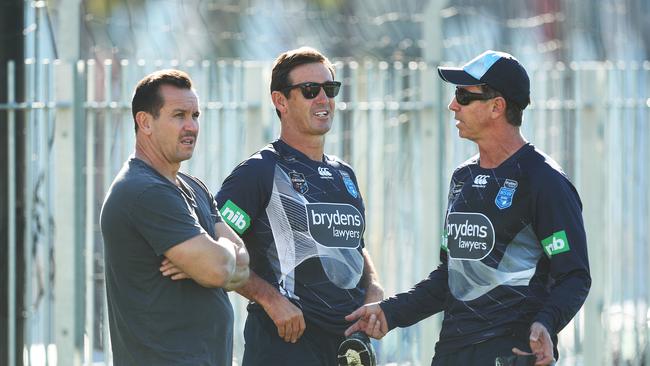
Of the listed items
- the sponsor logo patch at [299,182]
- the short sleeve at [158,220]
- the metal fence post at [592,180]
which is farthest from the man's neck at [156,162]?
the metal fence post at [592,180]

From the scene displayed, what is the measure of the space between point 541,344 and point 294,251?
45.3 inches

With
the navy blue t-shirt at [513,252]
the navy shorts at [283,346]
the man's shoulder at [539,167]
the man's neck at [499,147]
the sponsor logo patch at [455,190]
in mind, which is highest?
the man's neck at [499,147]

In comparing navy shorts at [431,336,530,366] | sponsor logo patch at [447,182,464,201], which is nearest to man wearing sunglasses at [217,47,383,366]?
sponsor logo patch at [447,182,464,201]

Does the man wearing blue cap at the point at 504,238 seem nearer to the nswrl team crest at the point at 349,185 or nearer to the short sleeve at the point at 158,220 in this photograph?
the nswrl team crest at the point at 349,185

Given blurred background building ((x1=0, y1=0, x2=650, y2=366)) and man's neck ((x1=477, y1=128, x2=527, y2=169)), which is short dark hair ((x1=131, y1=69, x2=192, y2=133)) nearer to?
man's neck ((x1=477, y1=128, x2=527, y2=169))

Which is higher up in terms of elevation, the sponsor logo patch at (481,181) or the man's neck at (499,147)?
the man's neck at (499,147)

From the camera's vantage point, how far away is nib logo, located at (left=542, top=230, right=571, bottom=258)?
462 centimetres

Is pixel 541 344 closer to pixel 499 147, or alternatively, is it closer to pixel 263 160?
pixel 499 147

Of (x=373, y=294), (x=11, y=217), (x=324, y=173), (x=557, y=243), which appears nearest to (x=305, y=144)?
(x=324, y=173)

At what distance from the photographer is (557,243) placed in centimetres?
464

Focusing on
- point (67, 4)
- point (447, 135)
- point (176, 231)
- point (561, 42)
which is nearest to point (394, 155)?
point (447, 135)

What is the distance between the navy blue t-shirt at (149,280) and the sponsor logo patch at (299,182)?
30.2 inches

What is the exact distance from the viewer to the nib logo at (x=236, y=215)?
16.9ft

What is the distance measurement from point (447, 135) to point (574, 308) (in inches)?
123
